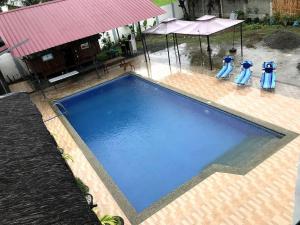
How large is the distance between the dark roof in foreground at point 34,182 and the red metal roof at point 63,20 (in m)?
9.68

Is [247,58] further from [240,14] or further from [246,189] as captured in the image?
[246,189]

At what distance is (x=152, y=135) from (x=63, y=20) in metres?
10.2

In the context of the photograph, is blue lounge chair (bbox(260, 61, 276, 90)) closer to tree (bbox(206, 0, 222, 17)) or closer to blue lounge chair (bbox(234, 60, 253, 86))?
blue lounge chair (bbox(234, 60, 253, 86))

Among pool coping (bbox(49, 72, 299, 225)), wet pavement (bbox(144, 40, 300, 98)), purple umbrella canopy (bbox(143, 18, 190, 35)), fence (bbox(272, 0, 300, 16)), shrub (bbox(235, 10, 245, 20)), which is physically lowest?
pool coping (bbox(49, 72, 299, 225))

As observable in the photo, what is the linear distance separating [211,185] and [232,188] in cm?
68

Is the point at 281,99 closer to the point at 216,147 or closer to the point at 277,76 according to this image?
the point at 277,76

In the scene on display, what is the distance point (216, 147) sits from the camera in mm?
12711

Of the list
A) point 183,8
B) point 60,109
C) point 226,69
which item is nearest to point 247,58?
point 226,69

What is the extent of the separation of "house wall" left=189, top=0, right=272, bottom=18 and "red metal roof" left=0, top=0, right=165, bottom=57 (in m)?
8.78

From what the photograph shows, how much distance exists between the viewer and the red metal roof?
18.2 metres

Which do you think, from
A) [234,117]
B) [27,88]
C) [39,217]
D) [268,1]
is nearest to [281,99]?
[234,117]

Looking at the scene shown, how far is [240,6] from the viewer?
26.6 metres

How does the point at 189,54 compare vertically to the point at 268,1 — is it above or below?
below

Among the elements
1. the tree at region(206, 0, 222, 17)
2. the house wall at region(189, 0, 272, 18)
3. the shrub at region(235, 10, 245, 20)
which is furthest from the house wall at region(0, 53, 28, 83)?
the shrub at region(235, 10, 245, 20)
